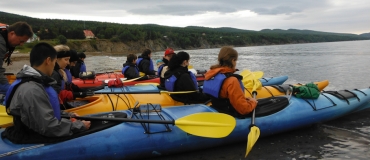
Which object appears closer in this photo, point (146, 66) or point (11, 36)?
point (11, 36)

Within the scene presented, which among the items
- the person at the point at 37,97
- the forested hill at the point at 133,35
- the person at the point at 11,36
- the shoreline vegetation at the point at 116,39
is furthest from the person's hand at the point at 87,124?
the forested hill at the point at 133,35

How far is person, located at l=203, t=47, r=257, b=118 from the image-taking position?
4480 millimetres

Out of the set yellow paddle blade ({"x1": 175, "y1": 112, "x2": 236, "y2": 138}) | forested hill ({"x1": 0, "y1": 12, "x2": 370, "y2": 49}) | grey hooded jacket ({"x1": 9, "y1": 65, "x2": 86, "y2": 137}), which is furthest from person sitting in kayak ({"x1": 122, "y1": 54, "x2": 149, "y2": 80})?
forested hill ({"x1": 0, "y1": 12, "x2": 370, "y2": 49})

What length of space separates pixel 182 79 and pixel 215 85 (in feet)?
3.54

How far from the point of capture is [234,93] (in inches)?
Result: 178

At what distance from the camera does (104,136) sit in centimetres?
406

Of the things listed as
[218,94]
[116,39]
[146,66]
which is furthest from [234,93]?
[116,39]

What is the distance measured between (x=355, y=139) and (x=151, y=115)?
380 cm

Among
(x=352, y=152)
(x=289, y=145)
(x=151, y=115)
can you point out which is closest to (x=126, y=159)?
(x=151, y=115)

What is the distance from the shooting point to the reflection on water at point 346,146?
482cm

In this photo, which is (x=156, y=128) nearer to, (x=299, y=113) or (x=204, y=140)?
(x=204, y=140)

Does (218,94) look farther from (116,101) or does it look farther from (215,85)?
(116,101)

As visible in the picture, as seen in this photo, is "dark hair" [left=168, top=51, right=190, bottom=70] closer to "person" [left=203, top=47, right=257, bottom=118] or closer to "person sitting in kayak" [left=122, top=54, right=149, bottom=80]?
"person" [left=203, top=47, right=257, bottom=118]

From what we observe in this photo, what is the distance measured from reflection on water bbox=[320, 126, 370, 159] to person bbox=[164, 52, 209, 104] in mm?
2339
